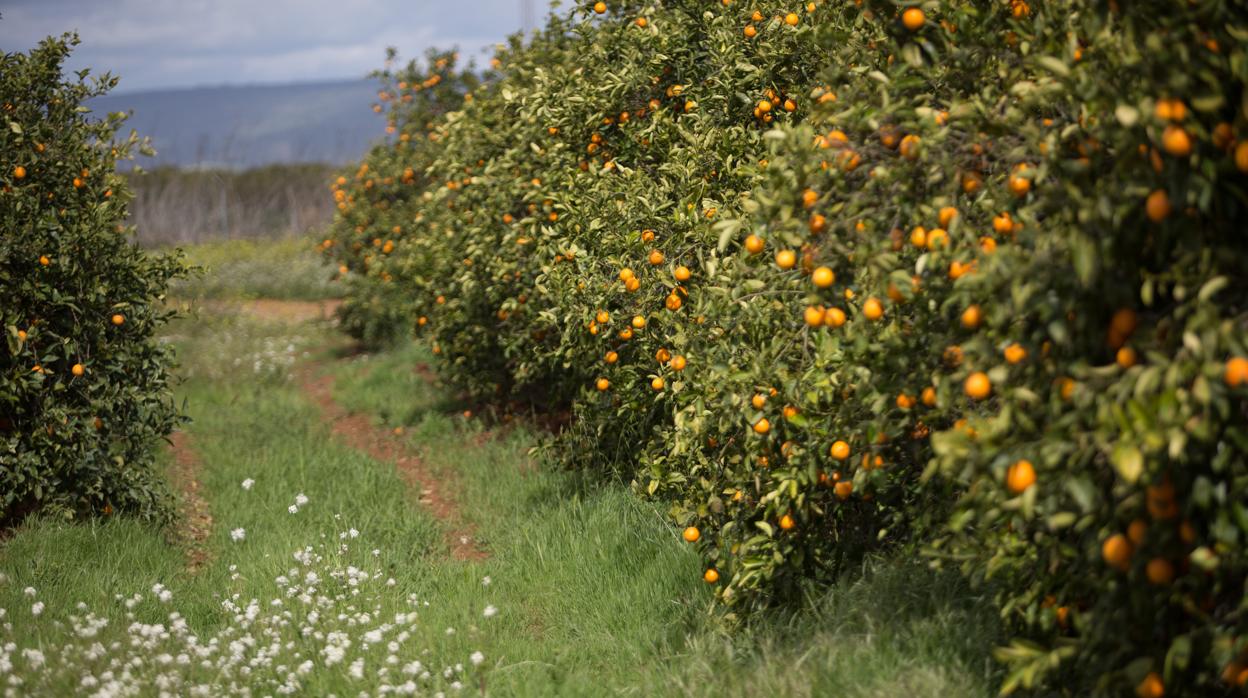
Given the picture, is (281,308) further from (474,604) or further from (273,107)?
(273,107)

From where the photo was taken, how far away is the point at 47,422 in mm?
4875

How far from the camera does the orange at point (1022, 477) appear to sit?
2170 mm

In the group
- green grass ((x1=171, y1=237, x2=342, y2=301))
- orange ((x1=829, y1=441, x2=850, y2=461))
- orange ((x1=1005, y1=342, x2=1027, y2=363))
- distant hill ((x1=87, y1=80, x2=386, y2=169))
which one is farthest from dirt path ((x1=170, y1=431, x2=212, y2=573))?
distant hill ((x1=87, y1=80, x2=386, y2=169))

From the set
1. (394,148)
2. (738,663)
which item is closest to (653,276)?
(738,663)

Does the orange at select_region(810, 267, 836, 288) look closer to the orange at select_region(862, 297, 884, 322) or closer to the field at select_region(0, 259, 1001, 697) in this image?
the orange at select_region(862, 297, 884, 322)

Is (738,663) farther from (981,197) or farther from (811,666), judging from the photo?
(981,197)

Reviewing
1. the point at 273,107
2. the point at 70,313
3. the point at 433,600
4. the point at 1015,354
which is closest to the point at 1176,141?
the point at 1015,354

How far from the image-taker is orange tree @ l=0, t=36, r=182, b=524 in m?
4.77

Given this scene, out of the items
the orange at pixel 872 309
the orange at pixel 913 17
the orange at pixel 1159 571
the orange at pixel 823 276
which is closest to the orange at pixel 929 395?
the orange at pixel 872 309

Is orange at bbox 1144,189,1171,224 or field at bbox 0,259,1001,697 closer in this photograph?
orange at bbox 1144,189,1171,224

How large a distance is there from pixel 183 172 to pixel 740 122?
93.5ft

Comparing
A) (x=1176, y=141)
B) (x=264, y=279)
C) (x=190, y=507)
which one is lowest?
(x=190, y=507)

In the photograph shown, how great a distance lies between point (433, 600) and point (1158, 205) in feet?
10.9

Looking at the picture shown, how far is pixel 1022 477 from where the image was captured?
2.17 metres
